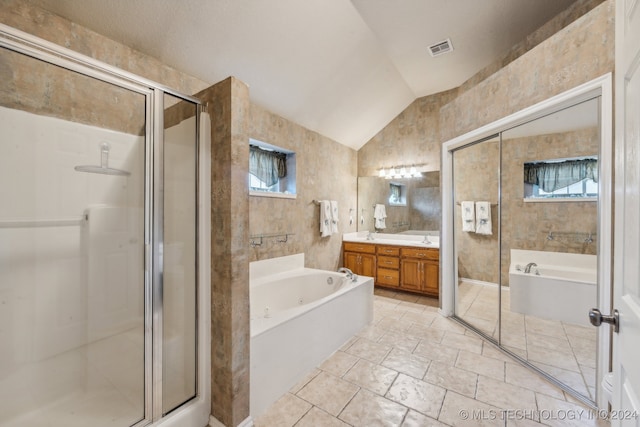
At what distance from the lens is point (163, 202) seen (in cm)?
154

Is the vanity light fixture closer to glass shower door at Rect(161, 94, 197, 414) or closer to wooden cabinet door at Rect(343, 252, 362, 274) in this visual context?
wooden cabinet door at Rect(343, 252, 362, 274)

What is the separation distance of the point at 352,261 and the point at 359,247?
275mm

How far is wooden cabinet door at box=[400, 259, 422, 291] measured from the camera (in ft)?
12.5

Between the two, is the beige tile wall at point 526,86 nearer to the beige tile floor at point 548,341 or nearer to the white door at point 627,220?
the beige tile floor at point 548,341

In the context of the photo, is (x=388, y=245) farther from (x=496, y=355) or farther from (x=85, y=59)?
(x=85, y=59)

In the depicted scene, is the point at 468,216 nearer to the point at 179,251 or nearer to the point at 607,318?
the point at 607,318

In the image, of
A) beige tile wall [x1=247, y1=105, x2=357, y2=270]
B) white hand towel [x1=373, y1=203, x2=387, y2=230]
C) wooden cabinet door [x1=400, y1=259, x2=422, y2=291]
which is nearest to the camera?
beige tile wall [x1=247, y1=105, x2=357, y2=270]

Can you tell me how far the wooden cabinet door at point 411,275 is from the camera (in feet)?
12.5

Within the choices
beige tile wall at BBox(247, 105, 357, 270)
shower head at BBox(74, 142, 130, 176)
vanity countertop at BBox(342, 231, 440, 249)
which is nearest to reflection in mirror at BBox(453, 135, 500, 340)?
vanity countertop at BBox(342, 231, 440, 249)

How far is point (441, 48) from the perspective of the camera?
2934mm

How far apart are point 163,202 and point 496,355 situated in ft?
9.65

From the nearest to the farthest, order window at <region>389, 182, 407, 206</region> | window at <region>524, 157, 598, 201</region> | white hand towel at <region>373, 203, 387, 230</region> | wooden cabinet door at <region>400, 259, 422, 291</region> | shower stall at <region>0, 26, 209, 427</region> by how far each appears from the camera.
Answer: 1. shower stall at <region>0, 26, 209, 427</region>
2. window at <region>524, 157, 598, 201</region>
3. wooden cabinet door at <region>400, 259, 422, 291</region>
4. window at <region>389, 182, 407, 206</region>
5. white hand towel at <region>373, 203, 387, 230</region>

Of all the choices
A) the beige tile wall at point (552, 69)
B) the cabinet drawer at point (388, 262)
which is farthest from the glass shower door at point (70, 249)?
the cabinet drawer at point (388, 262)

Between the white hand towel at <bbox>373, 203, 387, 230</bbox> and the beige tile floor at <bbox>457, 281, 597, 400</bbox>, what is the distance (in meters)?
2.05
